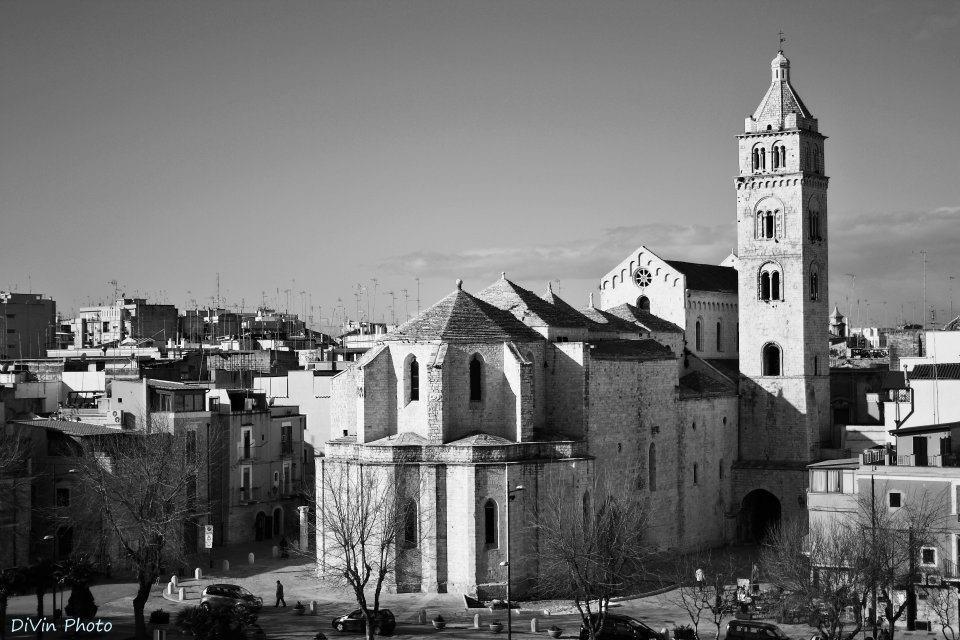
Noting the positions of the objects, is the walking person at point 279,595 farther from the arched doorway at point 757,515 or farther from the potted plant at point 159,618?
the arched doorway at point 757,515

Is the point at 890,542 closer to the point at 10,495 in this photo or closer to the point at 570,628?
the point at 570,628

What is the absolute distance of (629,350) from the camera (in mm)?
64938

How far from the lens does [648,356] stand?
65.4 meters

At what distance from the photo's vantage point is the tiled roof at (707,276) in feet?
250

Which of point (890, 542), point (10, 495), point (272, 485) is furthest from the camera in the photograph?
point (272, 485)

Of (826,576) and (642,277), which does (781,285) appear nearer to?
(642,277)

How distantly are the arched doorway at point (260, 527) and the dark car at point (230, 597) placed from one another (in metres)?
16.7

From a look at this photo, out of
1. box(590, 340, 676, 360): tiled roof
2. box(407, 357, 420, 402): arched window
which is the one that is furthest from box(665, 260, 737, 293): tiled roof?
box(407, 357, 420, 402): arched window

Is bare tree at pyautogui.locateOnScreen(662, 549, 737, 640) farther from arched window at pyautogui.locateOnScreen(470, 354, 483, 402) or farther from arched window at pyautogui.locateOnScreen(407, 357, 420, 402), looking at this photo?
arched window at pyautogui.locateOnScreen(407, 357, 420, 402)

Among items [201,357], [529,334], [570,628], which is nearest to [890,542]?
[570,628]

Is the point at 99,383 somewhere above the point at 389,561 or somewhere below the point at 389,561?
above

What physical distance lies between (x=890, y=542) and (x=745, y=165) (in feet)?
106

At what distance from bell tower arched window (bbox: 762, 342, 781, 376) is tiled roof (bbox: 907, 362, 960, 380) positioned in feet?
25.1

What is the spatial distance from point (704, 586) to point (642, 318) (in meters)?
24.4
